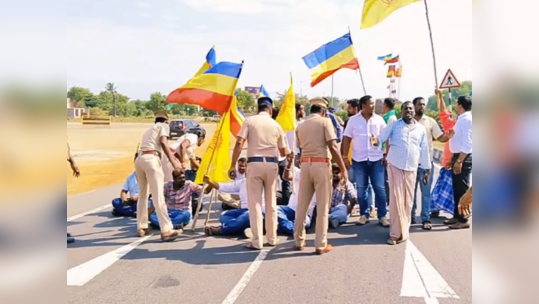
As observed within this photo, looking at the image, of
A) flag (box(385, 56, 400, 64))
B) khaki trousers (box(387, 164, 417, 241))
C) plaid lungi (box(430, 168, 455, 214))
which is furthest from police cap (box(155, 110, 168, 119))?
flag (box(385, 56, 400, 64))

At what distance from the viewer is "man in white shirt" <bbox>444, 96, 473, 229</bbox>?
689 cm

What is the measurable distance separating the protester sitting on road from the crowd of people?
0.02 meters

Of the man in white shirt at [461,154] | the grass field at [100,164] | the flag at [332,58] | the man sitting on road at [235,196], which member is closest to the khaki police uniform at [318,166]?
the man in white shirt at [461,154]

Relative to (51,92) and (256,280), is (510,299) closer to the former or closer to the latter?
(51,92)

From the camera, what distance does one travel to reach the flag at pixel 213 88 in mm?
7223

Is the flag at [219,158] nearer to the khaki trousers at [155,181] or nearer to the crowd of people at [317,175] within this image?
the crowd of people at [317,175]

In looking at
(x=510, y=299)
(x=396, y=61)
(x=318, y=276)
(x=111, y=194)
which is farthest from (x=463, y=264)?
(x=396, y=61)

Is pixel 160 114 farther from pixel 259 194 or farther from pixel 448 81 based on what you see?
pixel 448 81

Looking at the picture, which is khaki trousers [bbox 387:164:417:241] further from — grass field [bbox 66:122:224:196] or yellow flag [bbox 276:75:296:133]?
grass field [bbox 66:122:224:196]

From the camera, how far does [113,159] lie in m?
23.5

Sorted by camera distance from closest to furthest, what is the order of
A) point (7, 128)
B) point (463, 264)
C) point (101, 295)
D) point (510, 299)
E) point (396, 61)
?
point (7, 128) < point (510, 299) < point (101, 295) < point (463, 264) < point (396, 61)

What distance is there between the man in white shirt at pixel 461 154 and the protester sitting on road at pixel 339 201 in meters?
1.52

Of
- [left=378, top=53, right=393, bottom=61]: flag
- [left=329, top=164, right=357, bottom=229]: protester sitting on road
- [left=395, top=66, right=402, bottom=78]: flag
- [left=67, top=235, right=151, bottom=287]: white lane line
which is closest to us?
[left=67, top=235, right=151, bottom=287]: white lane line

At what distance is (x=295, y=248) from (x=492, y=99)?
4.98m
